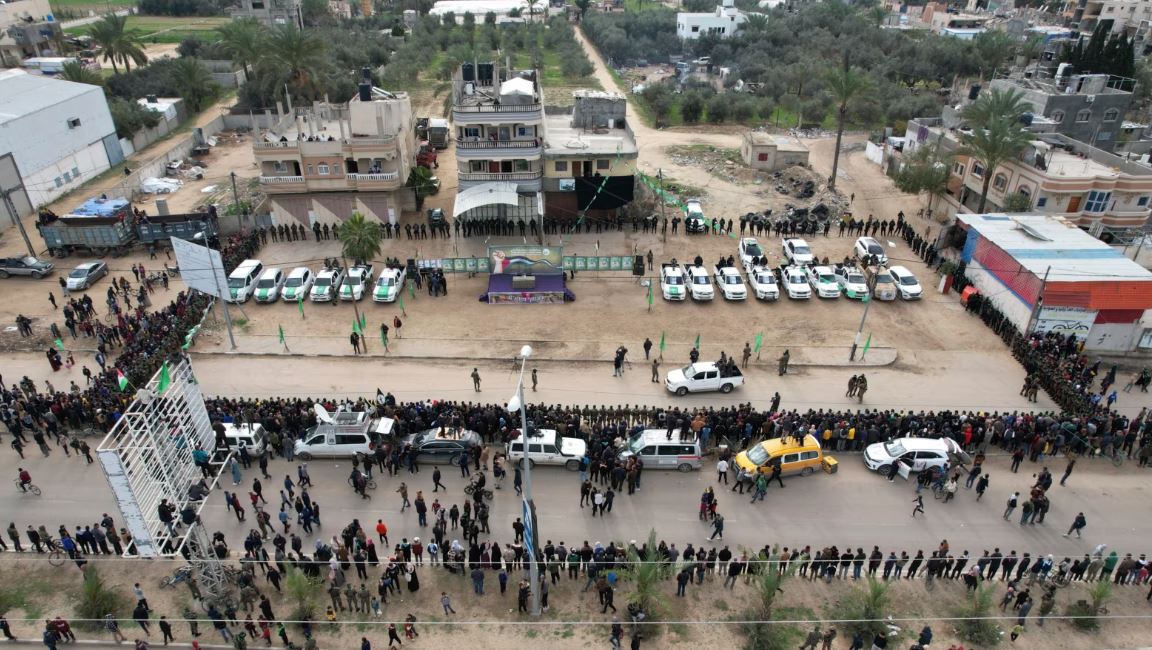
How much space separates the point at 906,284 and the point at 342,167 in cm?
3068

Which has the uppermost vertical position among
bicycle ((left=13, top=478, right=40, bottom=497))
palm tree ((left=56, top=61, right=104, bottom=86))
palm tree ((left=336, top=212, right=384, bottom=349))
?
palm tree ((left=56, top=61, right=104, bottom=86))

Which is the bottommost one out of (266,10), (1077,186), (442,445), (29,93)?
(442,445)

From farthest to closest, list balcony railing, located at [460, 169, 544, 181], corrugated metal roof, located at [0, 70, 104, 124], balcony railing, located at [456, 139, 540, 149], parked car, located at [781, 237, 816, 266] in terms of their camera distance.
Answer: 1. corrugated metal roof, located at [0, 70, 104, 124]
2. balcony railing, located at [460, 169, 544, 181]
3. balcony railing, located at [456, 139, 540, 149]
4. parked car, located at [781, 237, 816, 266]

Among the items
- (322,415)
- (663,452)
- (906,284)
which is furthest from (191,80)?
(906,284)

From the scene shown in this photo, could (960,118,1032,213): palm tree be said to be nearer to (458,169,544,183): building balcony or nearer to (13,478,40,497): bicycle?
(458,169,544,183): building balcony

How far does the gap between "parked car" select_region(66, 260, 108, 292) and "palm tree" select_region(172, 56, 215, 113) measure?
3749 centimetres

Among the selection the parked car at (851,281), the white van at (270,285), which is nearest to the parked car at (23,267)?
the white van at (270,285)

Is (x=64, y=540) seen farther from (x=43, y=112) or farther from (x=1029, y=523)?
(x=43, y=112)

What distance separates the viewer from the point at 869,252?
36781mm

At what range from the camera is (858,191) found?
48438mm

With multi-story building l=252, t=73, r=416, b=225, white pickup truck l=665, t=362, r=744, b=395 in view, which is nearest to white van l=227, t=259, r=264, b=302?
multi-story building l=252, t=73, r=416, b=225

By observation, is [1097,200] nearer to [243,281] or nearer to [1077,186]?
[1077,186]

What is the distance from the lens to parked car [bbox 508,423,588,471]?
850 inches

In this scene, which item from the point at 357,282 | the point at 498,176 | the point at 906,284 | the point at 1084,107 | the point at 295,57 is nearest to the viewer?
the point at 906,284
